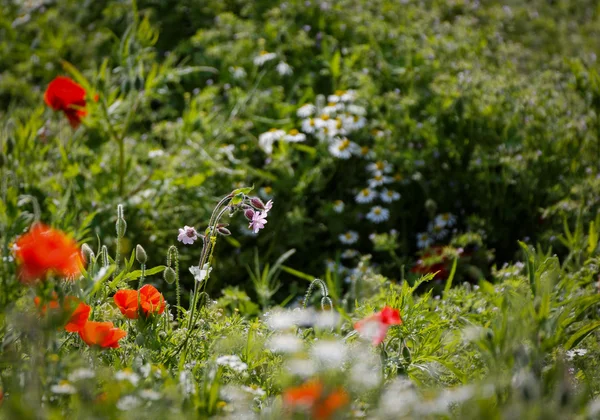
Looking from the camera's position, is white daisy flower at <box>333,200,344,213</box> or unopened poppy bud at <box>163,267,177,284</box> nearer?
unopened poppy bud at <box>163,267,177,284</box>

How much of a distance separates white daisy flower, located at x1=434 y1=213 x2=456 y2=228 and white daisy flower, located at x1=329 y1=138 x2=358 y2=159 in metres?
0.43

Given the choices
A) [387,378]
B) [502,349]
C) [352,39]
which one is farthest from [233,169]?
[502,349]

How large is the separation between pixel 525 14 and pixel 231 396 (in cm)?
418

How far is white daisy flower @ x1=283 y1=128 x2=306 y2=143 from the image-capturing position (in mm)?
2797

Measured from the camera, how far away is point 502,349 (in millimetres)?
1074

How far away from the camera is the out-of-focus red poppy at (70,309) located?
3.66 ft

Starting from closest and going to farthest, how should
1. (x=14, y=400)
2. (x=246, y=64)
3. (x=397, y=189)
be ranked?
(x=14, y=400) → (x=397, y=189) → (x=246, y=64)

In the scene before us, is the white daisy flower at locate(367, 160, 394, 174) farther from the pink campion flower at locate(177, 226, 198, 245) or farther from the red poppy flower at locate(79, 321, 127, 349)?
the red poppy flower at locate(79, 321, 127, 349)

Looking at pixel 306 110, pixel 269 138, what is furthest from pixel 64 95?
pixel 306 110

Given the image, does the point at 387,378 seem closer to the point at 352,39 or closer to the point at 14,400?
the point at 14,400

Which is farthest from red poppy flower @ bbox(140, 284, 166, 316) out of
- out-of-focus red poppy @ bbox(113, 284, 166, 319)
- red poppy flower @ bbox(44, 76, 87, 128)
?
red poppy flower @ bbox(44, 76, 87, 128)

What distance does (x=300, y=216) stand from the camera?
8.71 feet

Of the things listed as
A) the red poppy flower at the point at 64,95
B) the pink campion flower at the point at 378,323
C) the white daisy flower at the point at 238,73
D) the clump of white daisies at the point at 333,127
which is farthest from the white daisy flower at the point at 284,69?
the pink campion flower at the point at 378,323

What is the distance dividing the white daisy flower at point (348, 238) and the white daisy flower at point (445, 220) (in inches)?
12.6
